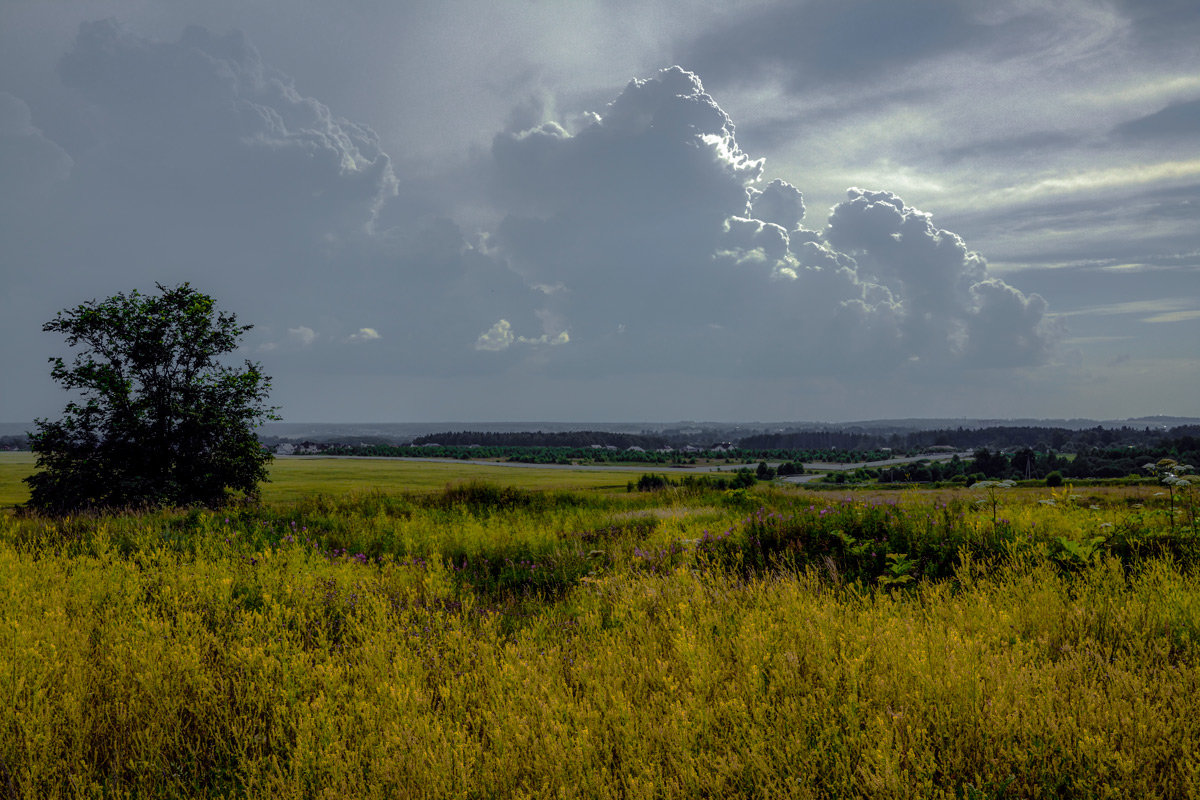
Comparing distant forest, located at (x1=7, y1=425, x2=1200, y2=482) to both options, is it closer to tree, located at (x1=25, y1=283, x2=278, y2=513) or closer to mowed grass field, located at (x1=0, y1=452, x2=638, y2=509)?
mowed grass field, located at (x1=0, y1=452, x2=638, y2=509)

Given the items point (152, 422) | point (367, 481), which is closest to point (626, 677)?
point (152, 422)

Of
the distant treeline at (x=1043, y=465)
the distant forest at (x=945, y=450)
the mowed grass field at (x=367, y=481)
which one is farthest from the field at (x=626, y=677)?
the distant treeline at (x=1043, y=465)

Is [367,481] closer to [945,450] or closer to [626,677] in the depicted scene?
[626,677]

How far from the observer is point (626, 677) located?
4.67m

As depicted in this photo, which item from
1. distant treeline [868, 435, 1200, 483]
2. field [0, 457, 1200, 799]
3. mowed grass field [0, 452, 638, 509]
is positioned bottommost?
distant treeline [868, 435, 1200, 483]

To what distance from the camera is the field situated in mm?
3521

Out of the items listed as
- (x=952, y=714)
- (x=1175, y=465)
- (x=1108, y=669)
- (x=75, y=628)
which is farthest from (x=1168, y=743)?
(x=75, y=628)

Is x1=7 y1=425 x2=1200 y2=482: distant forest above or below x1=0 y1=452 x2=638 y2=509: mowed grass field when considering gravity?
below

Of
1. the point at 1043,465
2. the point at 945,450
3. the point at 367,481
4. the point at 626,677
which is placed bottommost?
the point at 945,450

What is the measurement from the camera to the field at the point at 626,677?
11.6 feet

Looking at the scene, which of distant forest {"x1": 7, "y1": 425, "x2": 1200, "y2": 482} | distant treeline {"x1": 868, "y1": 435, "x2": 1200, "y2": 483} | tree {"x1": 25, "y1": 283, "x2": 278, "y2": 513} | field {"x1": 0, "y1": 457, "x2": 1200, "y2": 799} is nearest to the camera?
field {"x1": 0, "y1": 457, "x2": 1200, "y2": 799}

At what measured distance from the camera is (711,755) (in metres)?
3.58

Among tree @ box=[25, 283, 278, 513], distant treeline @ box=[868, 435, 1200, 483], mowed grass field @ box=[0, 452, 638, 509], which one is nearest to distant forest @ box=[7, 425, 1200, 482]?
distant treeline @ box=[868, 435, 1200, 483]

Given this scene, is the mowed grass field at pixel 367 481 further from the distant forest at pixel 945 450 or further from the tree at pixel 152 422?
the distant forest at pixel 945 450
